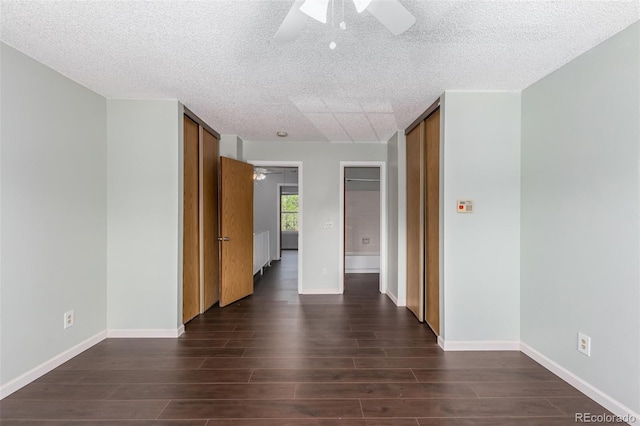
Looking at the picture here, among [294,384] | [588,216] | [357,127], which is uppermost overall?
[357,127]

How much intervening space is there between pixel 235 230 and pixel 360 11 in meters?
3.42

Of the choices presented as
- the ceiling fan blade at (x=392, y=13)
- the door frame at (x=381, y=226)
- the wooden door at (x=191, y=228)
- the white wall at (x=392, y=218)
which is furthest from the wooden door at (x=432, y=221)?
the wooden door at (x=191, y=228)

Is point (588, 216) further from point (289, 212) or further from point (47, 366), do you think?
point (289, 212)

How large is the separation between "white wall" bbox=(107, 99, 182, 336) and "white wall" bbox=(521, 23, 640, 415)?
10.5 ft

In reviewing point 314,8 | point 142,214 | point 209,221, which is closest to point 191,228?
point 209,221

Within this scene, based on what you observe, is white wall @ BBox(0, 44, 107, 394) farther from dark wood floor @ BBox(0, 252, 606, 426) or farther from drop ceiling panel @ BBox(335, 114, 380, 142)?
drop ceiling panel @ BBox(335, 114, 380, 142)

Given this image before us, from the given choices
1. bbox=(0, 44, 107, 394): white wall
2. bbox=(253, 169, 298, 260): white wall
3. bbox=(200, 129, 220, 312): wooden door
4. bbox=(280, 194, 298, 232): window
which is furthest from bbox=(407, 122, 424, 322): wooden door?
bbox=(280, 194, 298, 232): window

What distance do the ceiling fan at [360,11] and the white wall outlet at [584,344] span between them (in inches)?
89.6

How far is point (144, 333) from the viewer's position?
3.06m

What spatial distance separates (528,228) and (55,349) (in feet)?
12.9

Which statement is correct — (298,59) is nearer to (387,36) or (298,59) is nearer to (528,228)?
(387,36)

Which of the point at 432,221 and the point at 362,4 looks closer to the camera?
the point at 362,4

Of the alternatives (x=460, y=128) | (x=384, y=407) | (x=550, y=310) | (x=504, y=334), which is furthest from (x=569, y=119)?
(x=384, y=407)

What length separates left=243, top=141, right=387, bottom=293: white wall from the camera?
15.7 ft
